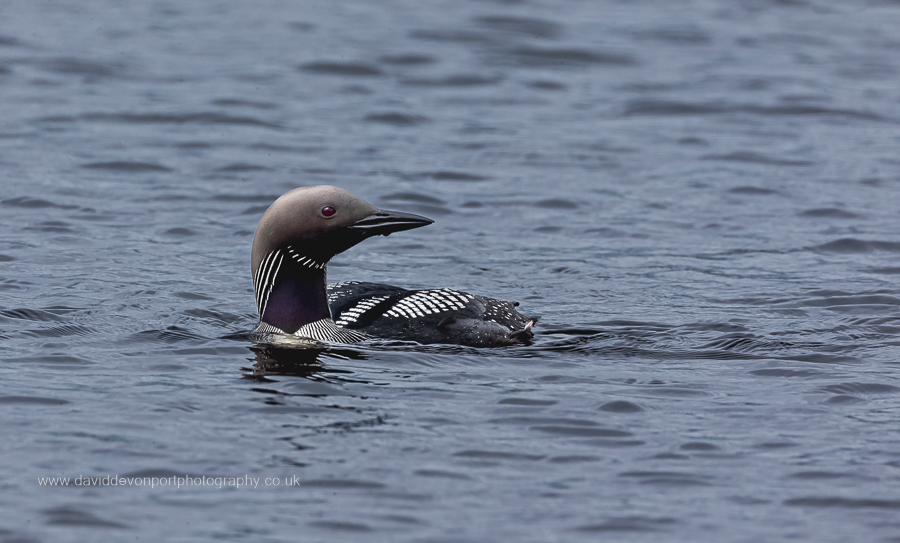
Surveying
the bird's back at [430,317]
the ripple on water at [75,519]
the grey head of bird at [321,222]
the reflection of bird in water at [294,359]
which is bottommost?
the reflection of bird in water at [294,359]

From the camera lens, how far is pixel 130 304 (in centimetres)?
689

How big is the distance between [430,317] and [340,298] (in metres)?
0.56

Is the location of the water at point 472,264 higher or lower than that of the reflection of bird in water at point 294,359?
higher

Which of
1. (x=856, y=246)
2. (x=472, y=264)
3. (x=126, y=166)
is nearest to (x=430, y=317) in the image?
(x=472, y=264)

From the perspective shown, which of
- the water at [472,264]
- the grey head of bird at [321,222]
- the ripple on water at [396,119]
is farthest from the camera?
the ripple on water at [396,119]

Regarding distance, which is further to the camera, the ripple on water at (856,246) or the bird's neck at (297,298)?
the ripple on water at (856,246)

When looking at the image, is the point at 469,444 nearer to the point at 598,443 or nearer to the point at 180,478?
the point at 598,443

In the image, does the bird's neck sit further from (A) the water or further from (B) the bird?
(A) the water

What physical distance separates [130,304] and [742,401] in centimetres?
329

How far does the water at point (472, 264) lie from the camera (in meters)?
4.44

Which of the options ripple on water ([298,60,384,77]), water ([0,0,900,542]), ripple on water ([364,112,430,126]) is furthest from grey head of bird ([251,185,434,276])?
ripple on water ([298,60,384,77])

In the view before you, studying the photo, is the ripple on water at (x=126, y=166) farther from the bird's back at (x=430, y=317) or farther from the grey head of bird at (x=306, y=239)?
the grey head of bird at (x=306, y=239)

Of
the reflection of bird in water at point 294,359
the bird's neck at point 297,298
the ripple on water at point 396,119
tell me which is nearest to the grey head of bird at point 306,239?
the bird's neck at point 297,298

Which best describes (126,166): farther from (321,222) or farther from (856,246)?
(856,246)
